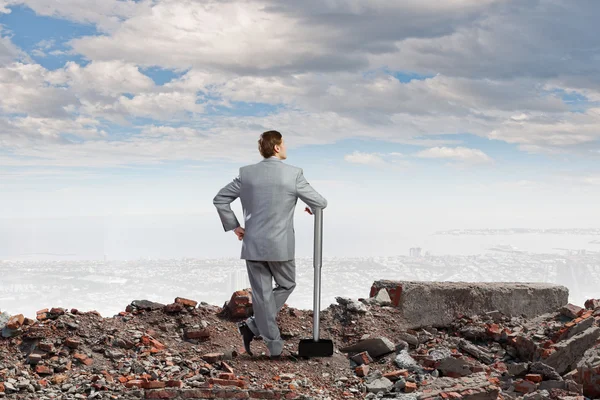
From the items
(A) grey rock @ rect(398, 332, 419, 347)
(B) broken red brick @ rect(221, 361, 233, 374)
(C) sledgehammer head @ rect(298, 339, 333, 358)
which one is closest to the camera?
(B) broken red brick @ rect(221, 361, 233, 374)

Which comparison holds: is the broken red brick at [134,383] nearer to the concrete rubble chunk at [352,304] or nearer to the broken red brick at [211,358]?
the broken red brick at [211,358]

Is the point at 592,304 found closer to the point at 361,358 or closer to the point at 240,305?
the point at 361,358

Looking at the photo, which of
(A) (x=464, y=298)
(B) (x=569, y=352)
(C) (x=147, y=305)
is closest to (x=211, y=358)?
(C) (x=147, y=305)

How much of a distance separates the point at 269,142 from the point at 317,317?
1.75 metres

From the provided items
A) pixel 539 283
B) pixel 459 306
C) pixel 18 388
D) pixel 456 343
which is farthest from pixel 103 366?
pixel 539 283

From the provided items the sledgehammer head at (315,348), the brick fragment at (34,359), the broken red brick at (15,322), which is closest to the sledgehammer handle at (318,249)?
the sledgehammer head at (315,348)

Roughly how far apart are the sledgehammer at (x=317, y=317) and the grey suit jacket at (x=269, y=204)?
0.21 meters

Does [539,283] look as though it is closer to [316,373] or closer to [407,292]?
[407,292]

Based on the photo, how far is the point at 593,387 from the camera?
5.45m

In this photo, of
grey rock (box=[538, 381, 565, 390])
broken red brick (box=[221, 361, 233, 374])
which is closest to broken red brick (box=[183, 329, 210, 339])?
broken red brick (box=[221, 361, 233, 374])

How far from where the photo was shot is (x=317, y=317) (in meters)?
6.44

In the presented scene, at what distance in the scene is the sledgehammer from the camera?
6285mm

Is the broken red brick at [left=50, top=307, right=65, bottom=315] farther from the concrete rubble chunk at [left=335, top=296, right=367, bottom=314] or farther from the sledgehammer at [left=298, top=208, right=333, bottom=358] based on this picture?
the concrete rubble chunk at [left=335, top=296, right=367, bottom=314]

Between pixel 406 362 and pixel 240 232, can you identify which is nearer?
pixel 240 232
